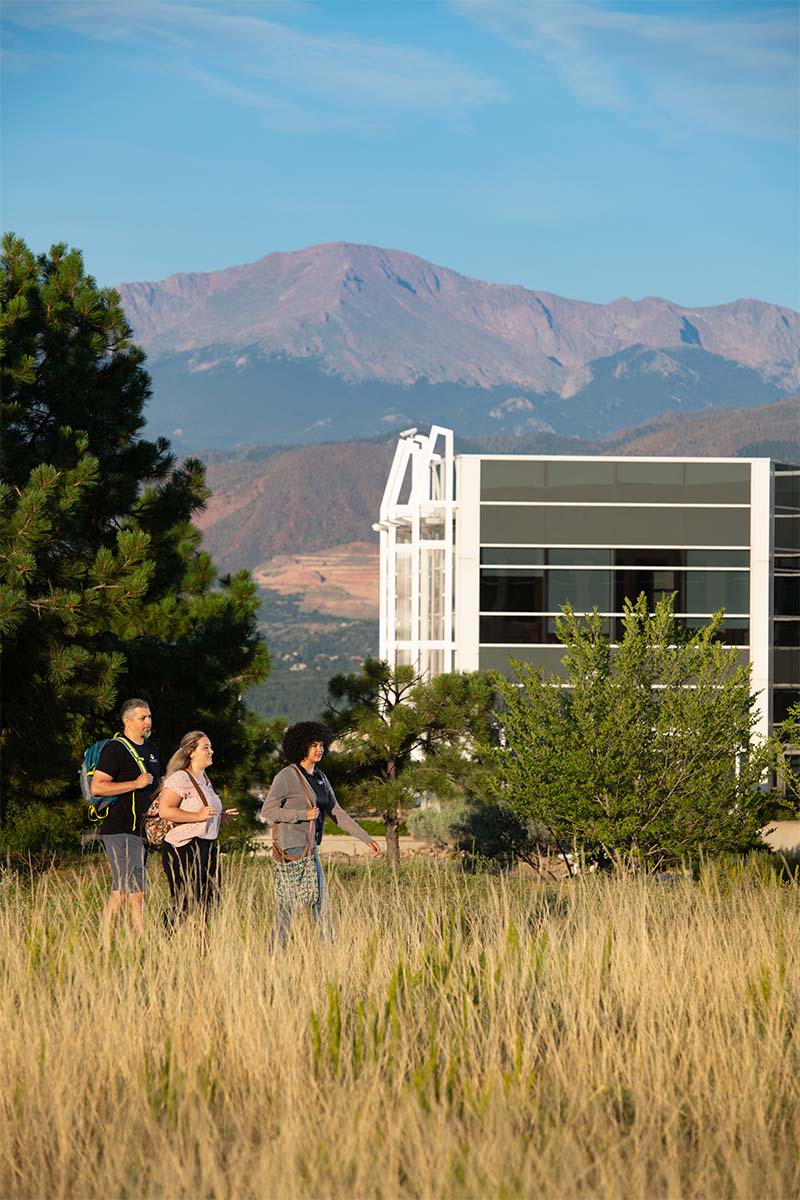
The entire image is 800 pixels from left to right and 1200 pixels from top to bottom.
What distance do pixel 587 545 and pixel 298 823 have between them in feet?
113

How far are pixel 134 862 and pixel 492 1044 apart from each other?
13.0 ft

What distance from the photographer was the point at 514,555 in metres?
42.6

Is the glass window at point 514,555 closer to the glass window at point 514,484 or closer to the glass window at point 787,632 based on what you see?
the glass window at point 514,484

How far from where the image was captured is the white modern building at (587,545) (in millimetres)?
42344

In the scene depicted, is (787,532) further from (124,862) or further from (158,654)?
(124,862)

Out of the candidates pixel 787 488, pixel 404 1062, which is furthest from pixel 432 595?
pixel 404 1062

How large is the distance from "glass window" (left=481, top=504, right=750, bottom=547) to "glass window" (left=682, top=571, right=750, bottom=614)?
2.90 feet

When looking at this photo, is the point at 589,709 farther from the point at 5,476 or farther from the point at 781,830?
the point at 781,830

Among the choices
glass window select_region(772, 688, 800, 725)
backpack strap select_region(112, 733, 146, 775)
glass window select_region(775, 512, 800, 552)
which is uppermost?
glass window select_region(775, 512, 800, 552)

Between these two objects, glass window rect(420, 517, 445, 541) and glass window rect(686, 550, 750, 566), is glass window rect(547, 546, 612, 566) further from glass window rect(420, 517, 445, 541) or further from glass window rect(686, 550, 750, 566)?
glass window rect(420, 517, 445, 541)

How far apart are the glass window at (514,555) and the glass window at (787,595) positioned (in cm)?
718

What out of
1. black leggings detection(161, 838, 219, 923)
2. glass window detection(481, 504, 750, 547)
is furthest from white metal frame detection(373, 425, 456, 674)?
black leggings detection(161, 838, 219, 923)

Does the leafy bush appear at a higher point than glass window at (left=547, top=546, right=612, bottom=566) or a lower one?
lower

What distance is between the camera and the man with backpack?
9500 mm
